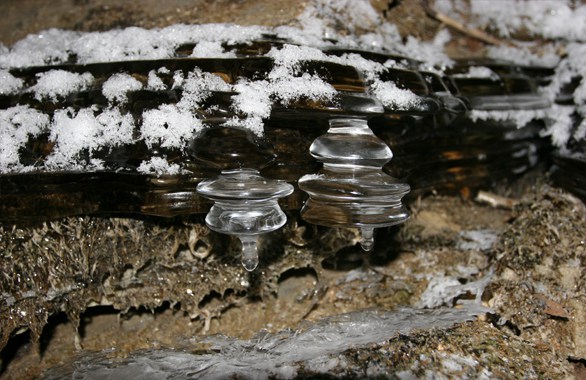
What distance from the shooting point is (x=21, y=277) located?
2.36 metres

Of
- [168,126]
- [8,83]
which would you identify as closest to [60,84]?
[8,83]

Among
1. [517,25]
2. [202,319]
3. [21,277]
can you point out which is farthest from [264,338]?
[517,25]

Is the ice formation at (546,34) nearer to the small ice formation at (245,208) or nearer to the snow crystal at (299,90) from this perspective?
the snow crystal at (299,90)

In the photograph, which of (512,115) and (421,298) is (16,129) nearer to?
(421,298)

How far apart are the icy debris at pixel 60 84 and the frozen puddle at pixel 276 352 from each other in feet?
Answer: 3.84

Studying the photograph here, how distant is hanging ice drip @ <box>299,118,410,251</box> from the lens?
2.03 metres

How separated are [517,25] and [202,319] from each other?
105 inches

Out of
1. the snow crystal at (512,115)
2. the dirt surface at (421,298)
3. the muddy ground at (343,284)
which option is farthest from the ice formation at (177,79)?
the dirt surface at (421,298)

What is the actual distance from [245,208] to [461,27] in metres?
2.19

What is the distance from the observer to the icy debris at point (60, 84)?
230 cm

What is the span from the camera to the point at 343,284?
2834mm

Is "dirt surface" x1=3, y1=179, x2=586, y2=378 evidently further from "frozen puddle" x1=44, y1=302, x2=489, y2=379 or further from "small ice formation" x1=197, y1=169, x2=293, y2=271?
"small ice formation" x1=197, y1=169, x2=293, y2=271

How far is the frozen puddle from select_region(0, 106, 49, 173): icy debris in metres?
0.93

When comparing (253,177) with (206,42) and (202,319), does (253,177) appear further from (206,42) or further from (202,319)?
(202,319)
